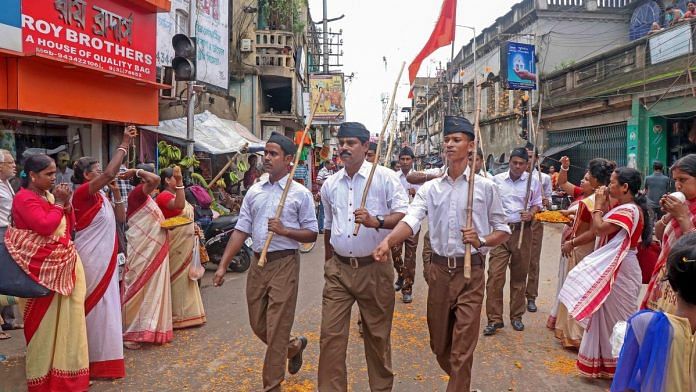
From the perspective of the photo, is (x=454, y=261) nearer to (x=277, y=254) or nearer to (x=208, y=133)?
(x=277, y=254)

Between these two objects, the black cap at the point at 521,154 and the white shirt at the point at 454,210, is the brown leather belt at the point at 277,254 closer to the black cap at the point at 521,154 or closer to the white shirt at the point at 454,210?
the white shirt at the point at 454,210

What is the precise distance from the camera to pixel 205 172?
543 inches

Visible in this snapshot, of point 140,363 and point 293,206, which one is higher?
point 293,206

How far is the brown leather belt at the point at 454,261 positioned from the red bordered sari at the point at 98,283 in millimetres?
2728

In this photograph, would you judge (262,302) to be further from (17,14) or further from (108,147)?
(108,147)

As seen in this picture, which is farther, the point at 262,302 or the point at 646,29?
the point at 646,29

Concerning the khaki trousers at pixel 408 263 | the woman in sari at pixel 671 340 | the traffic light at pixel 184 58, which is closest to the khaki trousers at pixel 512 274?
the khaki trousers at pixel 408 263

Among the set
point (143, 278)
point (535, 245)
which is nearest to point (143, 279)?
point (143, 278)

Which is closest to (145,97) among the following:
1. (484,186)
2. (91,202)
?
(91,202)

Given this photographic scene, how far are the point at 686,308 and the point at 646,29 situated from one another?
71.7 ft

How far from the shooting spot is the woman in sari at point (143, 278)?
230 inches

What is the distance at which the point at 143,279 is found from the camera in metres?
5.90

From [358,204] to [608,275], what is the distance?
2.15 metres

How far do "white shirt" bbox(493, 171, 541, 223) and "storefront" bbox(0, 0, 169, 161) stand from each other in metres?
6.43
